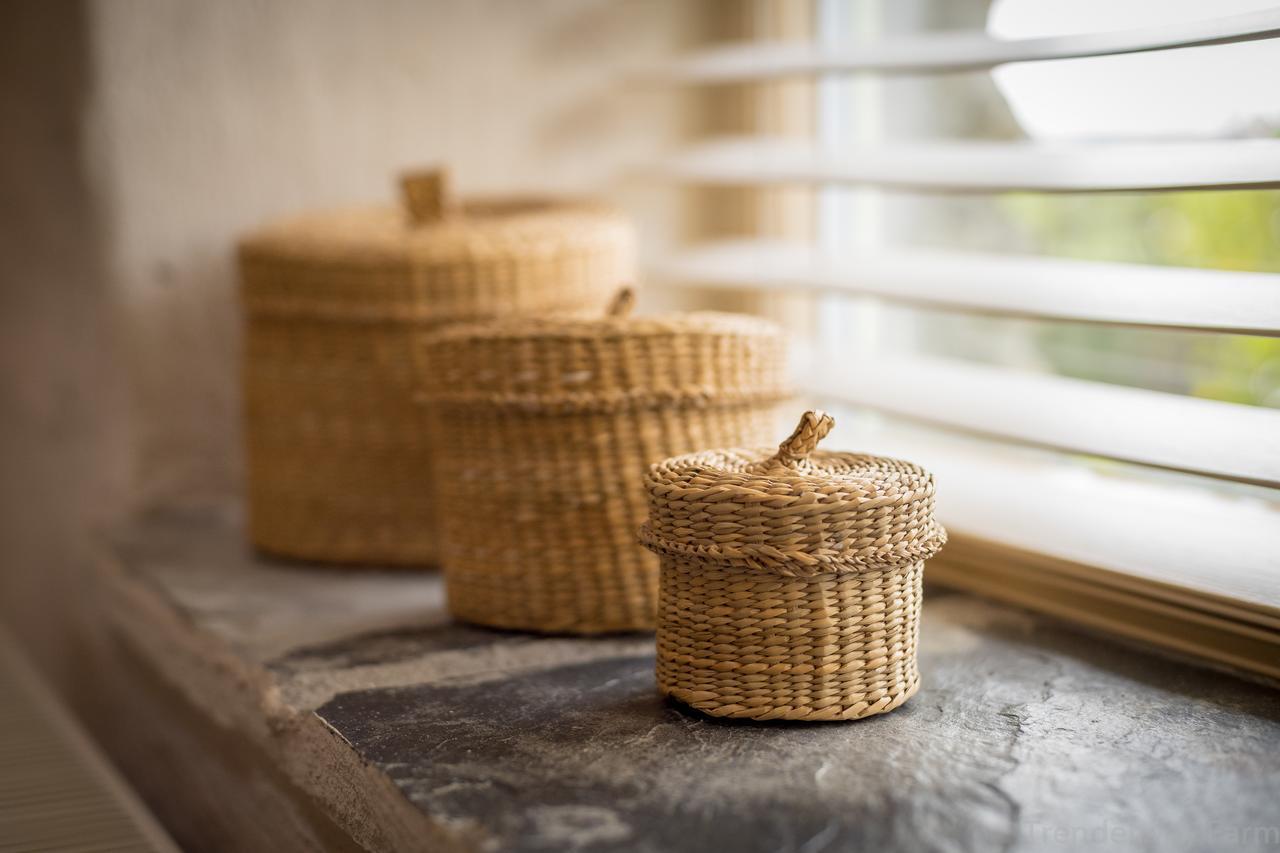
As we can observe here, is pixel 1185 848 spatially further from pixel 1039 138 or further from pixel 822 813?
pixel 1039 138

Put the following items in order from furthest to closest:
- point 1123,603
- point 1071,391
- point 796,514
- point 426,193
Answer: point 426,193, point 1071,391, point 1123,603, point 796,514

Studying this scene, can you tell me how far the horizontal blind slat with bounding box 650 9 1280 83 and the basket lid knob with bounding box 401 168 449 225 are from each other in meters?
0.46

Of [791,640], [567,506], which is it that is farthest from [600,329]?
[791,640]

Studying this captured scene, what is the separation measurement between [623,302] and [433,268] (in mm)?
279

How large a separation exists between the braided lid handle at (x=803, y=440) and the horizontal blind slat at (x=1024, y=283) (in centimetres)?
37

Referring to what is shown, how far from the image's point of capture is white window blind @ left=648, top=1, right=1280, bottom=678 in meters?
1.24

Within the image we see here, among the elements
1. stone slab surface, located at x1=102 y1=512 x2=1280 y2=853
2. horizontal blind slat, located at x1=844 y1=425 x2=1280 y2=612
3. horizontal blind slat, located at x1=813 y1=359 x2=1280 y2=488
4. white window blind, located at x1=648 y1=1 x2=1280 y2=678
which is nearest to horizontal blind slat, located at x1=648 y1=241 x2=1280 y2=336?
white window blind, located at x1=648 y1=1 x2=1280 y2=678

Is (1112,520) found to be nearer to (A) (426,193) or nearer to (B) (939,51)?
(B) (939,51)

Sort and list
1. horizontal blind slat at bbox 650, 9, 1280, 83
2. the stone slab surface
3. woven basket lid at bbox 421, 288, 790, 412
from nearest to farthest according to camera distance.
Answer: the stone slab surface
horizontal blind slat at bbox 650, 9, 1280, 83
woven basket lid at bbox 421, 288, 790, 412

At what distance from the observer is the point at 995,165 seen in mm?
1494

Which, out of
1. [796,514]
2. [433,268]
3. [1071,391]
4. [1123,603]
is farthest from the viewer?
[433,268]

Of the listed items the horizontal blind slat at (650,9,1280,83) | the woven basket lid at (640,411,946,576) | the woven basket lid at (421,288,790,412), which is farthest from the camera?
the woven basket lid at (421,288,790,412)

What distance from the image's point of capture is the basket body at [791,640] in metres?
1.11

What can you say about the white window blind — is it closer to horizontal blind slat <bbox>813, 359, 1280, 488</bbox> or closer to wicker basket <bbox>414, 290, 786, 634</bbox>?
horizontal blind slat <bbox>813, 359, 1280, 488</bbox>
